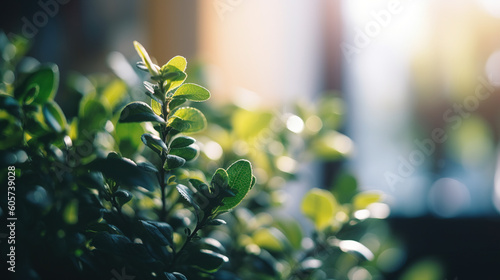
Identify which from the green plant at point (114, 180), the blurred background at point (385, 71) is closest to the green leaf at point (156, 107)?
the green plant at point (114, 180)

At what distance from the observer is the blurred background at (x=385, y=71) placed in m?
1.77

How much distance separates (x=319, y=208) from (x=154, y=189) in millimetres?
269

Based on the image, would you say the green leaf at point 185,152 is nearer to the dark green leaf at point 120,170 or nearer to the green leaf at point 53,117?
the dark green leaf at point 120,170

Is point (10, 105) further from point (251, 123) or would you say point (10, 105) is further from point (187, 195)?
point (251, 123)

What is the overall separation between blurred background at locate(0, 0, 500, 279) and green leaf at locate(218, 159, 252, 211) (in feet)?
4.52

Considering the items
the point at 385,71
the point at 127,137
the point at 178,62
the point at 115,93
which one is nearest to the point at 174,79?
the point at 178,62

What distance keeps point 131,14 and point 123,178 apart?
1505mm

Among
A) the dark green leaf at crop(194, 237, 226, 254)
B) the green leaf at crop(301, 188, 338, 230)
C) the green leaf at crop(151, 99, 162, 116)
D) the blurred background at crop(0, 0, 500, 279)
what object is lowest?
the dark green leaf at crop(194, 237, 226, 254)

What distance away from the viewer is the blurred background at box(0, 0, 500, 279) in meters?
1.77

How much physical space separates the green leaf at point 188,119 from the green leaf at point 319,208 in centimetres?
24

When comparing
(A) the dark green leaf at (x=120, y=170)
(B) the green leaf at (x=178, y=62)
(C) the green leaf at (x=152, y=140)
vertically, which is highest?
(B) the green leaf at (x=178, y=62)

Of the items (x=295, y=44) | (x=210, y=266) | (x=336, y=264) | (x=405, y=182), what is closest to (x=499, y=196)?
(x=405, y=182)

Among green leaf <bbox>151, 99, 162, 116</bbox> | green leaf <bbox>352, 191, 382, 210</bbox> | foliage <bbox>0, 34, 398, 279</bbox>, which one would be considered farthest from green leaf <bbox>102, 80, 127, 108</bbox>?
green leaf <bbox>352, 191, 382, 210</bbox>

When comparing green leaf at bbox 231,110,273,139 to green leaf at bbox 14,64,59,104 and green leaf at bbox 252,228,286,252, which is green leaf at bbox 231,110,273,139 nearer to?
green leaf at bbox 252,228,286,252
